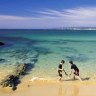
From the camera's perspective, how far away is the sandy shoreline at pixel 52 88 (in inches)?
587

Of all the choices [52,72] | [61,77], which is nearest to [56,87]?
[61,77]

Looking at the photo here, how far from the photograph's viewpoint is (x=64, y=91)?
1540cm

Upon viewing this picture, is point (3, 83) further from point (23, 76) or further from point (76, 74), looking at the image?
point (76, 74)

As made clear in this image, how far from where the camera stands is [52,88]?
16141mm

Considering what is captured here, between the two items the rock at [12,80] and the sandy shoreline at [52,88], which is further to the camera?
the rock at [12,80]

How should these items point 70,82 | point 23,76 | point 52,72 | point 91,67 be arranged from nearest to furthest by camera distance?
point 70,82 → point 23,76 → point 52,72 → point 91,67

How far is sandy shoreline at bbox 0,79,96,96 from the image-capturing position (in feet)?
48.9

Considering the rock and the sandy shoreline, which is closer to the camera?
the sandy shoreline

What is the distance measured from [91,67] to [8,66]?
345 inches

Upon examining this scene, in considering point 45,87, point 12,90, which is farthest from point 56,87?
point 12,90

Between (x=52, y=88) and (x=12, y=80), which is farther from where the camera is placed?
(x=12, y=80)

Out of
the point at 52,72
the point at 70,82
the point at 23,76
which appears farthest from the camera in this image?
the point at 52,72

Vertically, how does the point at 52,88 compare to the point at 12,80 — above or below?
below

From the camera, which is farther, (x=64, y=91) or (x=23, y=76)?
Result: (x=23, y=76)
